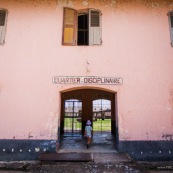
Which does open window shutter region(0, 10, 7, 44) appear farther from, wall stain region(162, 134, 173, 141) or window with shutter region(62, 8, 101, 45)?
wall stain region(162, 134, 173, 141)

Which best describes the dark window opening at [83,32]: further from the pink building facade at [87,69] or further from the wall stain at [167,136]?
the wall stain at [167,136]

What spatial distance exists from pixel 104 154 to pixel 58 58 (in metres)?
4.13

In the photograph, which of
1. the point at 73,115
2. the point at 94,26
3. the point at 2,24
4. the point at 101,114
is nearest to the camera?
the point at 2,24

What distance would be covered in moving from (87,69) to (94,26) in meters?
1.97

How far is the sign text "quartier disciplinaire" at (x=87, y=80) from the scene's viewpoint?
320 inches

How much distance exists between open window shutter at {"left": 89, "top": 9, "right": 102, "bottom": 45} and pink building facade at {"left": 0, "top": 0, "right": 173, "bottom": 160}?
0.04 metres

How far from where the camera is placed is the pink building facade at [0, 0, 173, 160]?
25.9ft

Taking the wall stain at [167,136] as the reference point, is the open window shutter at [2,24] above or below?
→ above

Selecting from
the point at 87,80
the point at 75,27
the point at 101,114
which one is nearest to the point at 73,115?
the point at 101,114

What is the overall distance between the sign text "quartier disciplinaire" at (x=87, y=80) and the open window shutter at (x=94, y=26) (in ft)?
5.19

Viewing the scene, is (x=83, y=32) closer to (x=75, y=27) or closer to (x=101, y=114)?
(x=75, y=27)

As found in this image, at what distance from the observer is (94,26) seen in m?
8.77

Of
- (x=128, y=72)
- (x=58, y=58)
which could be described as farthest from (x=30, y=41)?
(x=128, y=72)

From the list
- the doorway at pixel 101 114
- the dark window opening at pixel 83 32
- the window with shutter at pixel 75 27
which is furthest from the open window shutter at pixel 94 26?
the doorway at pixel 101 114
